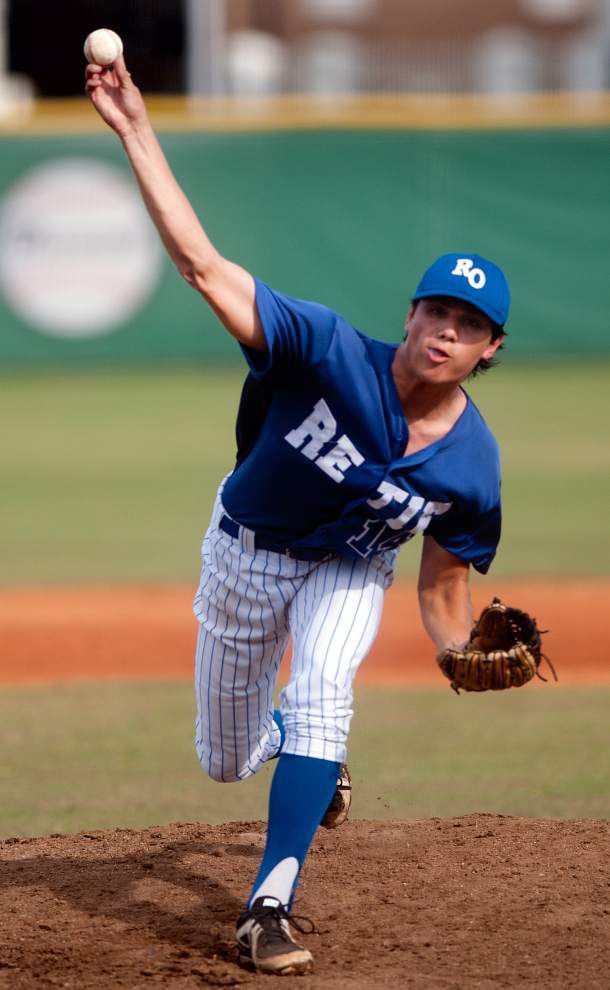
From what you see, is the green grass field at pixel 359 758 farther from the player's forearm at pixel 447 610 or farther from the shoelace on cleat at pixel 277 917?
the shoelace on cleat at pixel 277 917

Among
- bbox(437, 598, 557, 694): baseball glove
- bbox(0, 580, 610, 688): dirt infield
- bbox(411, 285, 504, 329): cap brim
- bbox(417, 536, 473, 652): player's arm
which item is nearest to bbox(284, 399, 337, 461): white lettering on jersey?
bbox(411, 285, 504, 329): cap brim

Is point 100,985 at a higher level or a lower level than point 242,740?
lower

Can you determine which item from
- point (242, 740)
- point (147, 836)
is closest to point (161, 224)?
point (242, 740)

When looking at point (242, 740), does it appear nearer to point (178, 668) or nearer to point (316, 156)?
point (178, 668)

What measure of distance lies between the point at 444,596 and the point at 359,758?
174 cm

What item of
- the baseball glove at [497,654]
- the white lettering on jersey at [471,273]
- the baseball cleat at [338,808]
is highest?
the white lettering on jersey at [471,273]

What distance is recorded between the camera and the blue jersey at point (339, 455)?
3.52 metres

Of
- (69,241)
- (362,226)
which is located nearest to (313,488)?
(69,241)

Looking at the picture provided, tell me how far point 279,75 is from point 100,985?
1923 cm

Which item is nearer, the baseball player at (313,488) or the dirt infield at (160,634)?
the baseball player at (313,488)

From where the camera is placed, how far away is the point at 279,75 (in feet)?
69.9

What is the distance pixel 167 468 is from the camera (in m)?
11.7

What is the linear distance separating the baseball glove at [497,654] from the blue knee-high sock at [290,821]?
1.72 ft

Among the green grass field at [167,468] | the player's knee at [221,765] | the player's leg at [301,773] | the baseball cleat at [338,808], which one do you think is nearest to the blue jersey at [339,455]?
the player's leg at [301,773]
